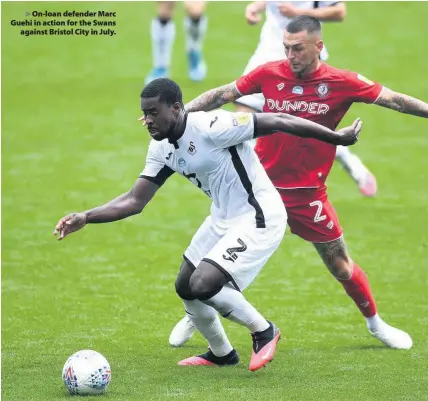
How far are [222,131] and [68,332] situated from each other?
9.74ft

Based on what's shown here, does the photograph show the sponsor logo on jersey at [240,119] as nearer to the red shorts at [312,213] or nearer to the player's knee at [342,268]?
the red shorts at [312,213]

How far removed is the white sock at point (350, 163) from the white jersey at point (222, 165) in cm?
575

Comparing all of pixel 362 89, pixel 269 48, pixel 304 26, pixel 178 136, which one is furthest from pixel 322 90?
pixel 269 48

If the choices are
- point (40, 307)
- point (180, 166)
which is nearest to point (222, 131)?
point (180, 166)

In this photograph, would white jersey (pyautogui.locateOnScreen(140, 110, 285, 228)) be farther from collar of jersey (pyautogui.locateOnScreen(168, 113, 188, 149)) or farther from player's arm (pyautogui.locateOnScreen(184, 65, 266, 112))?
player's arm (pyautogui.locateOnScreen(184, 65, 266, 112))

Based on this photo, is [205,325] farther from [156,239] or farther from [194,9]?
[194,9]

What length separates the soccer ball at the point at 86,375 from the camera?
8484 mm

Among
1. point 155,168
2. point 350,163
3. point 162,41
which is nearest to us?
point 155,168

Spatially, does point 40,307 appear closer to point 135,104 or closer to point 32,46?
point 135,104

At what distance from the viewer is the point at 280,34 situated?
13.9 m

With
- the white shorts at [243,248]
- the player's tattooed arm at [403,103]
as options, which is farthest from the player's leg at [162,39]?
the white shorts at [243,248]

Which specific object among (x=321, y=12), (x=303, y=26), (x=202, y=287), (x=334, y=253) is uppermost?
(x=303, y=26)

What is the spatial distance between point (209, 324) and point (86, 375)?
1.20 metres

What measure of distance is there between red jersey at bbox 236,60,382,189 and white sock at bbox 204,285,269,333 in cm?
144
